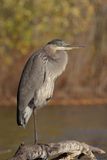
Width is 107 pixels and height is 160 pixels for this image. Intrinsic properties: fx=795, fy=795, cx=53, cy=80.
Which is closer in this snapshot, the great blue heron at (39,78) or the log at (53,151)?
the log at (53,151)

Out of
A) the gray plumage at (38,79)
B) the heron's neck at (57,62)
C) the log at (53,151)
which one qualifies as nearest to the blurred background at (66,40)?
the heron's neck at (57,62)

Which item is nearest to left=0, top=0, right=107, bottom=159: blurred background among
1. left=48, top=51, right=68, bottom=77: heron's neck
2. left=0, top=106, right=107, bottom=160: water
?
left=0, top=106, right=107, bottom=160: water

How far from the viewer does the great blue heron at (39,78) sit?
10656 mm

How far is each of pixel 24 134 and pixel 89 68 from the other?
243 inches

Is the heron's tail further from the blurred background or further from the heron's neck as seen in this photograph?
the blurred background

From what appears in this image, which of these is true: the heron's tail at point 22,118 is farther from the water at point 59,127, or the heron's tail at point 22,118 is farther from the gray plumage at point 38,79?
the water at point 59,127

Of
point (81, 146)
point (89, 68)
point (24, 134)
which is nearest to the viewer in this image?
point (81, 146)

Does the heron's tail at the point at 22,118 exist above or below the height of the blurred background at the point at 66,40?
above

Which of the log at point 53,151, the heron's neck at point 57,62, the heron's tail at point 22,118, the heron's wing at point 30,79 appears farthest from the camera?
the heron's neck at point 57,62

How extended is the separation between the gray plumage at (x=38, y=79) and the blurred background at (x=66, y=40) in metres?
9.16

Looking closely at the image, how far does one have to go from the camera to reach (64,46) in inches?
423

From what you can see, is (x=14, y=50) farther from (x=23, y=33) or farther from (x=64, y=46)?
(x=64, y=46)

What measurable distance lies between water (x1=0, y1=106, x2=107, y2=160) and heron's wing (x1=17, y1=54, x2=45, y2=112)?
3.51m

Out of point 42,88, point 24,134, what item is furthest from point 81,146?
point 24,134
